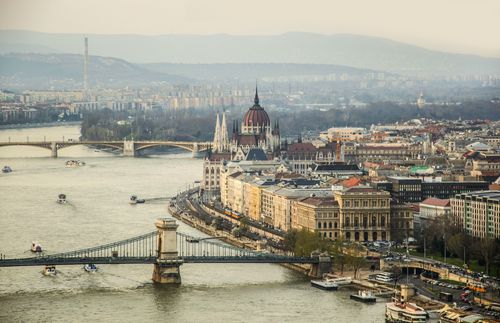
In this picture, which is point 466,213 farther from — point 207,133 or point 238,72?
point 238,72

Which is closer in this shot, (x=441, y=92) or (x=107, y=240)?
(x=107, y=240)

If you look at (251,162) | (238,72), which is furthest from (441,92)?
(251,162)

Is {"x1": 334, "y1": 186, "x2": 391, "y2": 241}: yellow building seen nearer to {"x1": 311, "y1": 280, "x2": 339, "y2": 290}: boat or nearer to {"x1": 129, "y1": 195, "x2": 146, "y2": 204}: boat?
{"x1": 311, "y1": 280, "x2": 339, "y2": 290}: boat

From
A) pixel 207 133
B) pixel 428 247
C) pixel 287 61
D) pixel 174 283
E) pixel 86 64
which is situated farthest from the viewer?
pixel 287 61

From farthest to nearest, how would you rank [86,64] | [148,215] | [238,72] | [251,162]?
[238,72], [86,64], [251,162], [148,215]

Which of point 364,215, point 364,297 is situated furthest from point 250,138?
point 364,297

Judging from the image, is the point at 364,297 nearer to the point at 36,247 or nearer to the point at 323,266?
the point at 323,266

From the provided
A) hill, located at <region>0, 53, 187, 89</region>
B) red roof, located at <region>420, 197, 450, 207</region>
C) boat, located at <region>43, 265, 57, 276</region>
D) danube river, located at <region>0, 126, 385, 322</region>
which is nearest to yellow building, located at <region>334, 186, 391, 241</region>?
red roof, located at <region>420, 197, 450, 207</region>

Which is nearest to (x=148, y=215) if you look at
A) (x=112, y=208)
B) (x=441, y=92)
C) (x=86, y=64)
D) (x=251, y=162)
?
(x=112, y=208)
